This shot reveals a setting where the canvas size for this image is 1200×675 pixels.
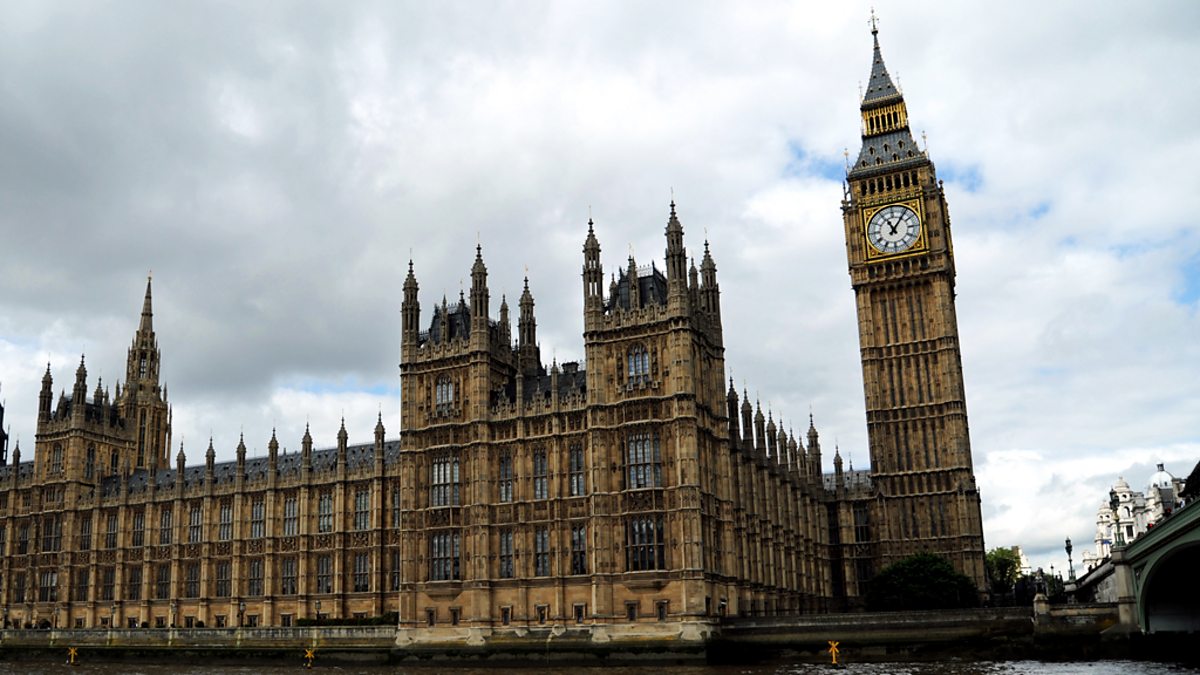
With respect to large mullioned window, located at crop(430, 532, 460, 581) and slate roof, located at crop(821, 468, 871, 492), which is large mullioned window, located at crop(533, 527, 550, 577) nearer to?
large mullioned window, located at crop(430, 532, 460, 581)

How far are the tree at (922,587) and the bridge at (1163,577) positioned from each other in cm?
2222

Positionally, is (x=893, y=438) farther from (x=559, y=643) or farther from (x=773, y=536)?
(x=559, y=643)

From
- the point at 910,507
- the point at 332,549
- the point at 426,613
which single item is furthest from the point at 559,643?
the point at 910,507

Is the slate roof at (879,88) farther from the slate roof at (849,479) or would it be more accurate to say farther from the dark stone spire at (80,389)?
the dark stone spire at (80,389)

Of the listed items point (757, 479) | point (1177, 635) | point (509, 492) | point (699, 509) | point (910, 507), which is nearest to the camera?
point (1177, 635)

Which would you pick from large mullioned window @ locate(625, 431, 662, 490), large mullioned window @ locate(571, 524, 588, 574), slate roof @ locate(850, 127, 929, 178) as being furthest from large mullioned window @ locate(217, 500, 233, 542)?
slate roof @ locate(850, 127, 929, 178)

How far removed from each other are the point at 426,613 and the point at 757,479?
30646mm

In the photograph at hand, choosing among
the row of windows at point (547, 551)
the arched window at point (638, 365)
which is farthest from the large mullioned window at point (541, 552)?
the arched window at point (638, 365)

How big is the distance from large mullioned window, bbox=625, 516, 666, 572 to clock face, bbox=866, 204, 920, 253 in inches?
2170

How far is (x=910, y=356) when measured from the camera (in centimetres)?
11175

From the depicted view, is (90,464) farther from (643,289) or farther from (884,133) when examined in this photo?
(884,133)

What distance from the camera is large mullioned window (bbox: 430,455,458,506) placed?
80.2m

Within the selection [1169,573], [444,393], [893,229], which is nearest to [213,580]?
[444,393]

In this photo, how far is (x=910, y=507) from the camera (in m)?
108
